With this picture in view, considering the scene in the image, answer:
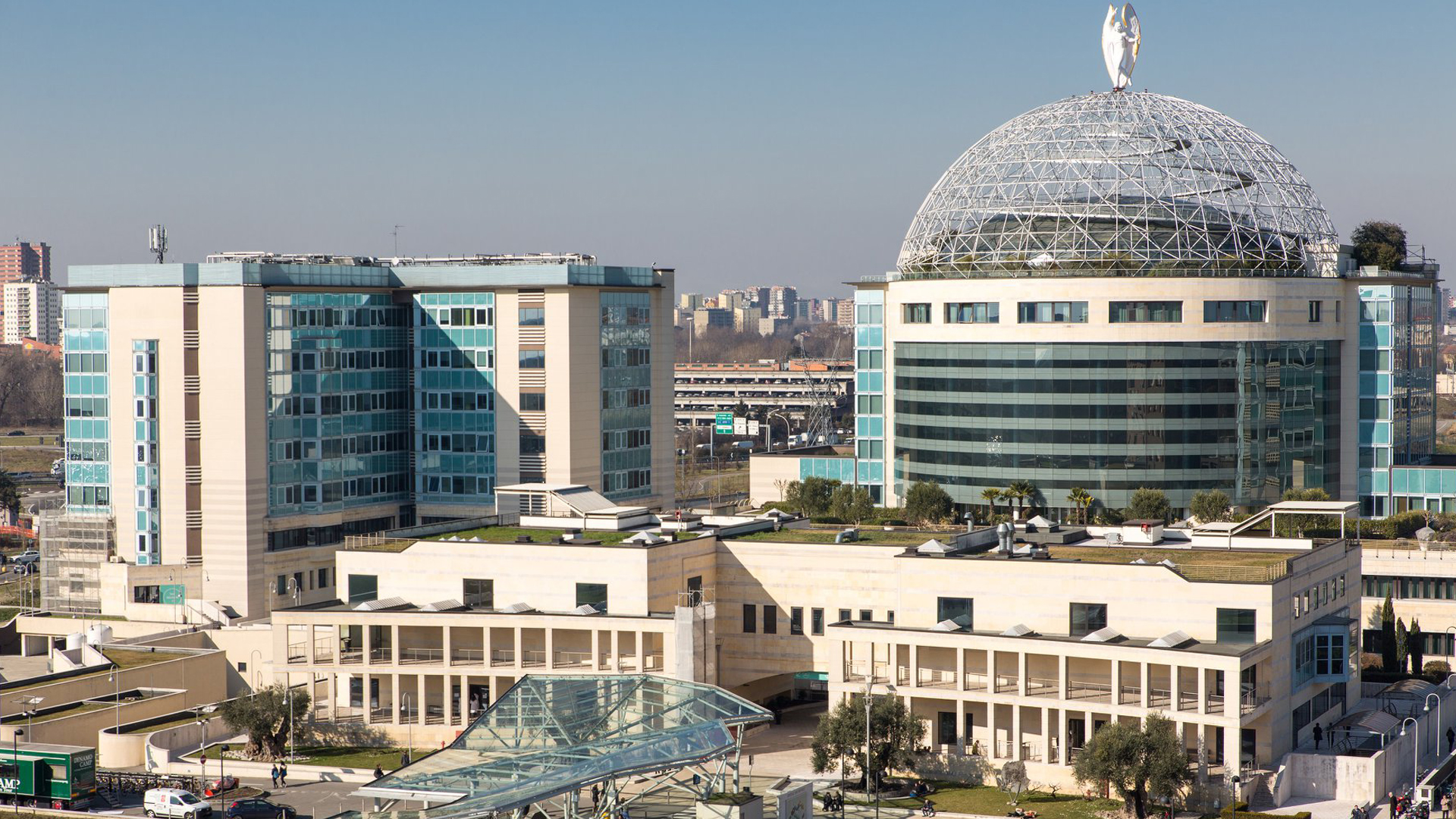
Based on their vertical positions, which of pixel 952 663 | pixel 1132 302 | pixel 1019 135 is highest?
pixel 1019 135

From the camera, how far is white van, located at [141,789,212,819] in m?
76.3

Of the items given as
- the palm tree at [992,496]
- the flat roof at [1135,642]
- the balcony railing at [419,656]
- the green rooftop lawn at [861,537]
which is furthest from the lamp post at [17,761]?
the palm tree at [992,496]

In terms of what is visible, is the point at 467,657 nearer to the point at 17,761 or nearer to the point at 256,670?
the point at 17,761

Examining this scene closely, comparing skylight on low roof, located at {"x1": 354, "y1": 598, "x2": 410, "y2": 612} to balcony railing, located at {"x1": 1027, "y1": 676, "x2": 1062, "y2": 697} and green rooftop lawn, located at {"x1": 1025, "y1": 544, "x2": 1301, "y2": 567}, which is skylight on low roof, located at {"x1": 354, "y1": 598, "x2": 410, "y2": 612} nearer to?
balcony railing, located at {"x1": 1027, "y1": 676, "x2": 1062, "y2": 697}

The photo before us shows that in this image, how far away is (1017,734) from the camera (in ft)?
259

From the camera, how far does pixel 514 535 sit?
9950 centimetres

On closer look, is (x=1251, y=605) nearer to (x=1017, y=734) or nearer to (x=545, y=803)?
(x=1017, y=734)

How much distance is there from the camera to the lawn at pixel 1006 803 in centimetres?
7469

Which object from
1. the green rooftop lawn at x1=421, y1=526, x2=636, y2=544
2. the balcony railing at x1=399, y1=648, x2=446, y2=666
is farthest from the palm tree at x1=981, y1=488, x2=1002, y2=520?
the balcony railing at x1=399, y1=648, x2=446, y2=666

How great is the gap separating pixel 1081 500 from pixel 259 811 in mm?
69223

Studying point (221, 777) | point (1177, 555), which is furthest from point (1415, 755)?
point (221, 777)

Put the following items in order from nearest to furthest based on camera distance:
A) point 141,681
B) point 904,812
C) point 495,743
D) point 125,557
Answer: point 495,743, point 904,812, point 141,681, point 125,557

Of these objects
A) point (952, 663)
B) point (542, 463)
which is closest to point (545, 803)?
point (952, 663)

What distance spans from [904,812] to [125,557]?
67.6 meters
